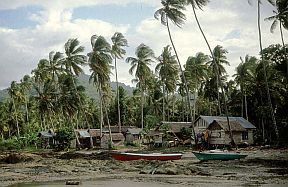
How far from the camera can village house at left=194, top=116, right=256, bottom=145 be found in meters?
46.1

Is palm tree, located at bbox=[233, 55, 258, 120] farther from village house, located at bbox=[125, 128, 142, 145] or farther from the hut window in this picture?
village house, located at bbox=[125, 128, 142, 145]

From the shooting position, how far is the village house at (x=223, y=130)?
4612 centimetres

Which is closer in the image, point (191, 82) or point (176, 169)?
point (176, 169)

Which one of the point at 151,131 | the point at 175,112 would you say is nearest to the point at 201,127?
the point at 151,131

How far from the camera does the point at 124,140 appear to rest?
216 ft

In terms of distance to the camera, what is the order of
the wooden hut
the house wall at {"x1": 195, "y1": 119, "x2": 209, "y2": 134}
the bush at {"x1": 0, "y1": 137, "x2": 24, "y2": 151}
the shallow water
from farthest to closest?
the bush at {"x1": 0, "y1": 137, "x2": 24, "y2": 151}
the house wall at {"x1": 195, "y1": 119, "x2": 209, "y2": 134}
the wooden hut
the shallow water

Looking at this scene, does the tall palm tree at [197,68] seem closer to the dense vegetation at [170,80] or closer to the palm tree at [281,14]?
the dense vegetation at [170,80]

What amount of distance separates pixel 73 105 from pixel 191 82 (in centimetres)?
2002

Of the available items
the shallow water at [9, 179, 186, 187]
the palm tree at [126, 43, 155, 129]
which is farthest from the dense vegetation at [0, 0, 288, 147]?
the shallow water at [9, 179, 186, 187]

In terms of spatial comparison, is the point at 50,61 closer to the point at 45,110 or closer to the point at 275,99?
the point at 45,110

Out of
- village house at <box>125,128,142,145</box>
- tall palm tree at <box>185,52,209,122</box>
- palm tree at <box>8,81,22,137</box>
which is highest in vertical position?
tall palm tree at <box>185,52,209,122</box>

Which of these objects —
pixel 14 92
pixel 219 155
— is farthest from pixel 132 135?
pixel 219 155

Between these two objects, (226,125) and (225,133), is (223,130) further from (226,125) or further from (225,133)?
(226,125)

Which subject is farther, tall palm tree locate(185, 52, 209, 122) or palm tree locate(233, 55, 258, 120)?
tall palm tree locate(185, 52, 209, 122)
